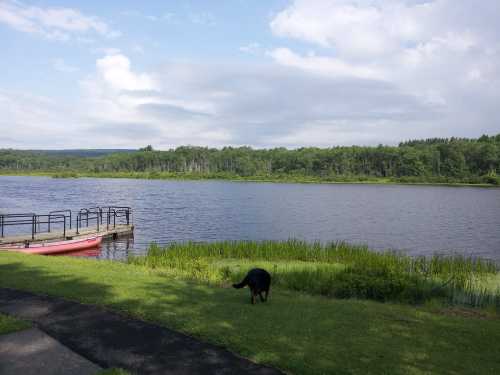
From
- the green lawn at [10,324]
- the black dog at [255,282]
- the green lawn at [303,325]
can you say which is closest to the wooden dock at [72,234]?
the green lawn at [303,325]

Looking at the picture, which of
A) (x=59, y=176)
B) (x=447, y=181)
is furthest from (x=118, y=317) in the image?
(x=59, y=176)

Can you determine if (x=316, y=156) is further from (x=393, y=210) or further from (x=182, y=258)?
(x=182, y=258)

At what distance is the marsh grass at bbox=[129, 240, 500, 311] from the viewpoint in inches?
530

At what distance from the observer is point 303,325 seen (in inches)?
335

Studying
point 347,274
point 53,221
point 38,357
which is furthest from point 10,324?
point 53,221

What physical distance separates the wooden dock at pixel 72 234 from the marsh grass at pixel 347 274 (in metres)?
9.23

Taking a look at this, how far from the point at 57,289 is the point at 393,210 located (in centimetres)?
5318

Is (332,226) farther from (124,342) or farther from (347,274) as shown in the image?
(124,342)

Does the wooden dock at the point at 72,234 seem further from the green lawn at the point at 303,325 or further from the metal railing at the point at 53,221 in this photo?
the green lawn at the point at 303,325

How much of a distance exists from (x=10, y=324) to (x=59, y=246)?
764 inches

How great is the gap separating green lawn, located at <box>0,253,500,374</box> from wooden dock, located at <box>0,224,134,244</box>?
1378 cm

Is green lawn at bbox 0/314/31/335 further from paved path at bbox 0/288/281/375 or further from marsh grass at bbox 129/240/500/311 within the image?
marsh grass at bbox 129/240/500/311

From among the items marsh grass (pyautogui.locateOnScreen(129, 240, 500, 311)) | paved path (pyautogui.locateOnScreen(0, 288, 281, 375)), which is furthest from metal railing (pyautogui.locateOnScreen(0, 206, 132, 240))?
paved path (pyautogui.locateOnScreen(0, 288, 281, 375))

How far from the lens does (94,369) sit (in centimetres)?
618
